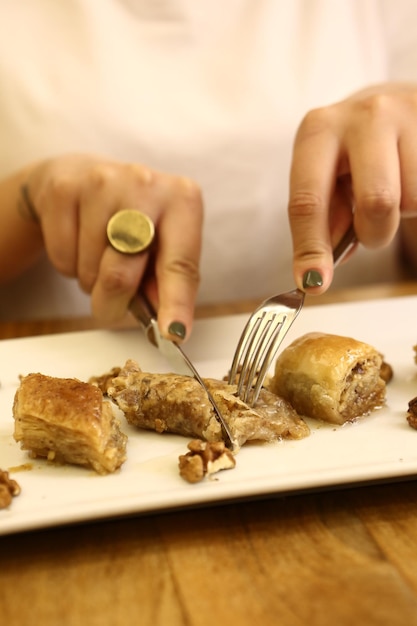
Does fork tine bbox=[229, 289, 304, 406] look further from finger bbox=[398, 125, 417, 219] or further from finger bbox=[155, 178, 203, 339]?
finger bbox=[398, 125, 417, 219]

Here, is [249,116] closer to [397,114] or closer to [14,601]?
[397,114]

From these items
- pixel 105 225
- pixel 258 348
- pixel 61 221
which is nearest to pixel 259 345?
pixel 258 348

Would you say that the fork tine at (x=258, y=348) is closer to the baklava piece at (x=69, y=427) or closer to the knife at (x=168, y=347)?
the knife at (x=168, y=347)

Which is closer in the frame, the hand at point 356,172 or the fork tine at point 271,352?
the fork tine at point 271,352

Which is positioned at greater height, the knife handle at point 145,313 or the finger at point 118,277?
the finger at point 118,277

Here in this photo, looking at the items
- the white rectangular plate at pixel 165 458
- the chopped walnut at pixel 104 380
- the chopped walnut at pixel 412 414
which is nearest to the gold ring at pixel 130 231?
the white rectangular plate at pixel 165 458

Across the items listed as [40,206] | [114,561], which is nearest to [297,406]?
[114,561]

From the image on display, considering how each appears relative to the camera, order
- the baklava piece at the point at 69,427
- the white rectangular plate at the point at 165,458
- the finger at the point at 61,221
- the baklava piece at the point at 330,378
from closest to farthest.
A: the white rectangular plate at the point at 165,458, the baklava piece at the point at 69,427, the baklava piece at the point at 330,378, the finger at the point at 61,221
